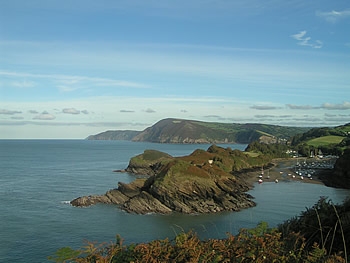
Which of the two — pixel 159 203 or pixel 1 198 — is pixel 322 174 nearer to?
pixel 159 203

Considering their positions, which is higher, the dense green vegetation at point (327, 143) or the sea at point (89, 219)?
the dense green vegetation at point (327, 143)

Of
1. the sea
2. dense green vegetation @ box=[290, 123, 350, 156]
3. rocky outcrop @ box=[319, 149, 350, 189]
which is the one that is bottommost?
the sea

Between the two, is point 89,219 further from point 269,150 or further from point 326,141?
point 326,141

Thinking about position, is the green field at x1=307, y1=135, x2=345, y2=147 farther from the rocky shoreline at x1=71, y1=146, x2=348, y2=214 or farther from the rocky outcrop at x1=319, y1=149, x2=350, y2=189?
the rocky shoreline at x1=71, y1=146, x2=348, y2=214

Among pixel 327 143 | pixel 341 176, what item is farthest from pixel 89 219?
pixel 327 143

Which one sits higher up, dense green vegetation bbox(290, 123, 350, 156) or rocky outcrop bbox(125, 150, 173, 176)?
dense green vegetation bbox(290, 123, 350, 156)

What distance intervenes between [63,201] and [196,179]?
52.3 ft

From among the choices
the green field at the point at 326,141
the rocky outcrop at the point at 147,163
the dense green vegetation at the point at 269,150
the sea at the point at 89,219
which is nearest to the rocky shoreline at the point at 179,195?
the sea at the point at 89,219

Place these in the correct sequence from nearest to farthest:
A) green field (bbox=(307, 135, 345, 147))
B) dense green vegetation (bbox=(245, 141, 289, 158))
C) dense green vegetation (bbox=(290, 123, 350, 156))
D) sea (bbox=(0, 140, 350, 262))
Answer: sea (bbox=(0, 140, 350, 262)) < dense green vegetation (bbox=(245, 141, 289, 158)) < dense green vegetation (bbox=(290, 123, 350, 156)) < green field (bbox=(307, 135, 345, 147))

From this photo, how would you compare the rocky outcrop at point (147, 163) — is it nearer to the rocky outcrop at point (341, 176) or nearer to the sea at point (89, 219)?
the sea at point (89, 219)

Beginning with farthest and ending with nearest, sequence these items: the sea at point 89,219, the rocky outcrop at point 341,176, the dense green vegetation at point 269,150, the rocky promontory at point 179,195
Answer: the dense green vegetation at point 269,150, the rocky outcrop at point 341,176, the rocky promontory at point 179,195, the sea at point 89,219

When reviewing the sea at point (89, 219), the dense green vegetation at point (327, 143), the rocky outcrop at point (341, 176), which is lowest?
the sea at point (89, 219)

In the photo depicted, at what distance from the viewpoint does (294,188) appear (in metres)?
56.0

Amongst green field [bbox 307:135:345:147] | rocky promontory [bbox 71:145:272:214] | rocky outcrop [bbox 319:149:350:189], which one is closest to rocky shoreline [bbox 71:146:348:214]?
rocky promontory [bbox 71:145:272:214]
